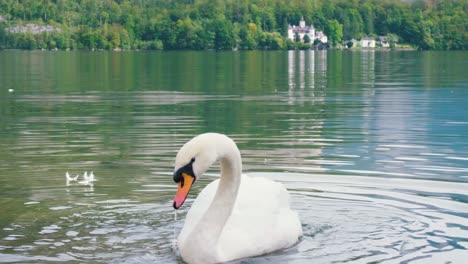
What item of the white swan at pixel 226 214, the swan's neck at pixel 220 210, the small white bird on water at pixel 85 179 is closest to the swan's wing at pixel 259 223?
the white swan at pixel 226 214

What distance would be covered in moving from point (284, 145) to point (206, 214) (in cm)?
1280

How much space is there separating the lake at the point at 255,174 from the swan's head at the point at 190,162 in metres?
1.59

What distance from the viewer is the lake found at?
573 inches

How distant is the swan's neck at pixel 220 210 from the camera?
A: 13.2 metres

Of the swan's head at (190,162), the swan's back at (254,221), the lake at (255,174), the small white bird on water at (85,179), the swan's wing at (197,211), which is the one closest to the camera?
the swan's head at (190,162)

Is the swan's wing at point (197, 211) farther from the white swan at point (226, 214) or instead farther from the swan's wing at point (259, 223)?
the swan's wing at point (259, 223)

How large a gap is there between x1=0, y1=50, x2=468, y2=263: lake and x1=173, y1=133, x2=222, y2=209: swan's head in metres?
1.59

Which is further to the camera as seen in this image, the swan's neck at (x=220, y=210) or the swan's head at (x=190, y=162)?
the swan's neck at (x=220, y=210)

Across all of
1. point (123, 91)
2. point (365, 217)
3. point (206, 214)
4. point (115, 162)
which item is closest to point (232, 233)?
point (206, 214)

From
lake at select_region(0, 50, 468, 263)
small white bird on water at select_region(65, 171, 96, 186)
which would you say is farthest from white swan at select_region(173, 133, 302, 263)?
small white bird on water at select_region(65, 171, 96, 186)

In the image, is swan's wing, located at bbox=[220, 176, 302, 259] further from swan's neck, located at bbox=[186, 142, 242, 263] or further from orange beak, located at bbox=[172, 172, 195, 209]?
orange beak, located at bbox=[172, 172, 195, 209]

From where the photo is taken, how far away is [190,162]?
41.1ft

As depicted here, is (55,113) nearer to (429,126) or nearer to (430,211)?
(429,126)

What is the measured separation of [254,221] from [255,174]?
657 centimetres
